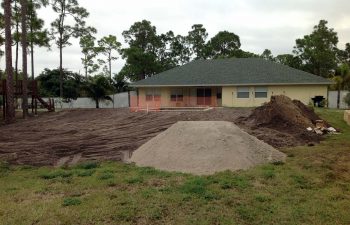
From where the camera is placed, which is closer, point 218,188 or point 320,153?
point 218,188

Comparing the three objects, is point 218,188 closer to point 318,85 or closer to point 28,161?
point 28,161

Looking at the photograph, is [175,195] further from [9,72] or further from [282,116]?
[9,72]

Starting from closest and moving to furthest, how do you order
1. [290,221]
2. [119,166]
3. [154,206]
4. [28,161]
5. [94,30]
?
[290,221] → [154,206] → [119,166] → [28,161] → [94,30]

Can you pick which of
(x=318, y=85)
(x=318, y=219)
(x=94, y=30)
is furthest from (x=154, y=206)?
(x=94, y=30)

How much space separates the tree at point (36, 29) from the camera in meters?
38.9

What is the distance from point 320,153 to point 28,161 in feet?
31.9

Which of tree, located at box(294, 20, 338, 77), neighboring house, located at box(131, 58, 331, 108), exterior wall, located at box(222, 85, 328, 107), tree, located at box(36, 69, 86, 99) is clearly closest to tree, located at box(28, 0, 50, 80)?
tree, located at box(36, 69, 86, 99)

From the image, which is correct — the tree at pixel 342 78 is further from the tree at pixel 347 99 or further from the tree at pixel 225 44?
the tree at pixel 225 44

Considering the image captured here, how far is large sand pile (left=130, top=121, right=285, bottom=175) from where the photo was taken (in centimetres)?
1072

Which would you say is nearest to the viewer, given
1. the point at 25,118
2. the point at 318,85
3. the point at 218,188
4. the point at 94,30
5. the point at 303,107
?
the point at 218,188

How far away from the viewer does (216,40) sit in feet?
197

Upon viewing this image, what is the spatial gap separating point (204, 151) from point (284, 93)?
75.6 ft

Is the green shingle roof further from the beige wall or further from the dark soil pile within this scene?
the dark soil pile

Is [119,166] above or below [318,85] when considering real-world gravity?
below
